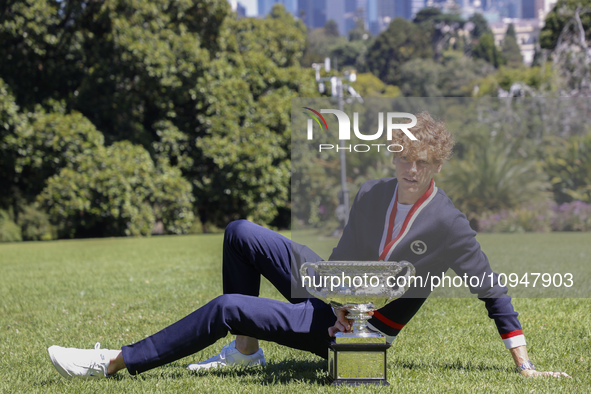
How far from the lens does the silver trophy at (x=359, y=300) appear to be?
3598 millimetres

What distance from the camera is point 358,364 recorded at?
367 centimetres

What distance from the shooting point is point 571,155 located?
15.7 feet

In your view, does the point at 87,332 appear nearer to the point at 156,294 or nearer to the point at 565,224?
the point at 156,294

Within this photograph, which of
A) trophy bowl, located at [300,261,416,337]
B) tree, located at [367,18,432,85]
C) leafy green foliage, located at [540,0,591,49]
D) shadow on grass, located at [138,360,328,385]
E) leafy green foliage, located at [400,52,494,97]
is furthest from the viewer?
tree, located at [367,18,432,85]

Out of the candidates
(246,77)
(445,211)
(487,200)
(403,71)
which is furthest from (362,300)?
(403,71)

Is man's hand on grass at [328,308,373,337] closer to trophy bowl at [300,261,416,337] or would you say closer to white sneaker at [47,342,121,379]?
trophy bowl at [300,261,416,337]

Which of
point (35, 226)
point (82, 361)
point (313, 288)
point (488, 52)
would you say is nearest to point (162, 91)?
point (35, 226)

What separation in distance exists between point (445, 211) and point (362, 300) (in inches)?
25.5

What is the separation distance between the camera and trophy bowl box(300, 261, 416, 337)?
11.8ft

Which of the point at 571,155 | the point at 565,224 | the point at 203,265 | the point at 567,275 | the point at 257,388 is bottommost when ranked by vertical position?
the point at 203,265

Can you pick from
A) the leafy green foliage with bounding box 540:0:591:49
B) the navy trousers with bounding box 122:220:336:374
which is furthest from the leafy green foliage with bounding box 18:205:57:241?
the leafy green foliage with bounding box 540:0:591:49

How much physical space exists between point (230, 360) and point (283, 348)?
2.49 ft

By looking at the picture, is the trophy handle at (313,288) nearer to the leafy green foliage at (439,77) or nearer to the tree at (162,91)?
the tree at (162,91)

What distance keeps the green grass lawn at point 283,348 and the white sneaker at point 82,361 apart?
74mm
